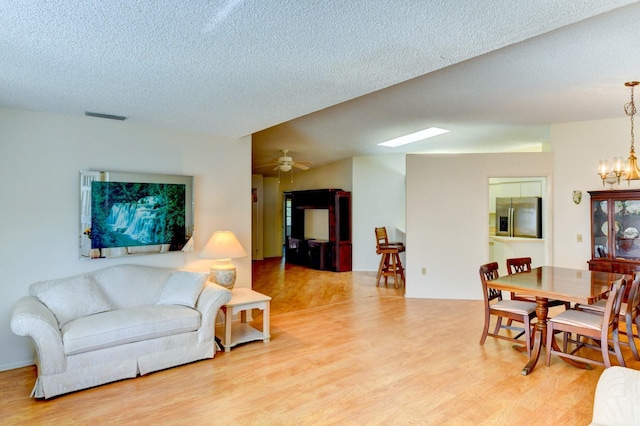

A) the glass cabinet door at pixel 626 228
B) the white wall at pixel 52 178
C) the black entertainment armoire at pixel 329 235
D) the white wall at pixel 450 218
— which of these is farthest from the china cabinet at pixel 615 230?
the white wall at pixel 52 178

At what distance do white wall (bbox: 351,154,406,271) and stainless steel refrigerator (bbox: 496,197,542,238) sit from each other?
2.01 m

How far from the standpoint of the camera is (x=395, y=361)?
3.31 m

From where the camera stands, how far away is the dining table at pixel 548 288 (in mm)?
2979

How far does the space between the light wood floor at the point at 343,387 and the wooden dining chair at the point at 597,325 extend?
0.60 ft

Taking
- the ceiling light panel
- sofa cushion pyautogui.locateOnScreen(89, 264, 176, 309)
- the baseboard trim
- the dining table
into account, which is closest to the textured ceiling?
the ceiling light panel

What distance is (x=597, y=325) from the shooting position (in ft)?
9.88

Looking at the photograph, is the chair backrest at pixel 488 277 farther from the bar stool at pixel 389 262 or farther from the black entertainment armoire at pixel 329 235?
the black entertainment armoire at pixel 329 235

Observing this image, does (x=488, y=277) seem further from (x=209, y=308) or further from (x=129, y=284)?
(x=129, y=284)

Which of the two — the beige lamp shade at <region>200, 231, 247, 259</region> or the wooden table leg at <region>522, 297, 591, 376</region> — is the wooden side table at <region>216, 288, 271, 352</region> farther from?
the wooden table leg at <region>522, 297, 591, 376</region>

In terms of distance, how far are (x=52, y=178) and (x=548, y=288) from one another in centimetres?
459

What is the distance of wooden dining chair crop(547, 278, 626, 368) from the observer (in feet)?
9.58

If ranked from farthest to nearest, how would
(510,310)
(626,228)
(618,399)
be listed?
1. (626,228)
2. (510,310)
3. (618,399)

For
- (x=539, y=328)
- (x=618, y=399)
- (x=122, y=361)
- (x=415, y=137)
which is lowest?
(x=122, y=361)

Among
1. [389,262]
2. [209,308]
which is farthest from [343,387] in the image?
[389,262]
